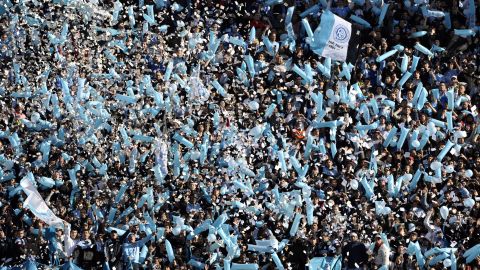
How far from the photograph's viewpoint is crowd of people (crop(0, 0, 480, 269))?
24.4 m

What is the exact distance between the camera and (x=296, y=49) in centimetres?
2667

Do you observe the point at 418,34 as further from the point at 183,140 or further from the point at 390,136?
the point at 183,140

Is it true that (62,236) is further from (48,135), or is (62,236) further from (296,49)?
(296,49)

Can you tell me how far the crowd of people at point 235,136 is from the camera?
24359 mm

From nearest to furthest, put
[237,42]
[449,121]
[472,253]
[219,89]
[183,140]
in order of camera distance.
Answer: [472,253] → [183,140] → [449,121] → [219,89] → [237,42]

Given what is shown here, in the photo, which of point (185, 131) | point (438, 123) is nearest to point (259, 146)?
point (185, 131)

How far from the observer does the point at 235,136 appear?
25438 millimetres

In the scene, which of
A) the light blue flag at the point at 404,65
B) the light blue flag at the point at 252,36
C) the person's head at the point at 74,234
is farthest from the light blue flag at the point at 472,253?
the person's head at the point at 74,234

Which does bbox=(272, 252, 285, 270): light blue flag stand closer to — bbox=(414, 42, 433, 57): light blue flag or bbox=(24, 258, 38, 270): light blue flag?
bbox=(24, 258, 38, 270): light blue flag

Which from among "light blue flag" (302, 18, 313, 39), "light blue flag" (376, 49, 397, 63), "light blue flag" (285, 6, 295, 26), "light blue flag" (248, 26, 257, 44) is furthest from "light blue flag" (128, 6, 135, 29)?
"light blue flag" (376, 49, 397, 63)

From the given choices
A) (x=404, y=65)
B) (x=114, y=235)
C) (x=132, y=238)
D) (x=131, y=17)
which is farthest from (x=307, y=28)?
(x=114, y=235)

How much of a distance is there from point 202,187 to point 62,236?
2251mm

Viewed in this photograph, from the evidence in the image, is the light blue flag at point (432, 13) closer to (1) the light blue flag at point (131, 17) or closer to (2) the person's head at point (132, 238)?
(1) the light blue flag at point (131, 17)

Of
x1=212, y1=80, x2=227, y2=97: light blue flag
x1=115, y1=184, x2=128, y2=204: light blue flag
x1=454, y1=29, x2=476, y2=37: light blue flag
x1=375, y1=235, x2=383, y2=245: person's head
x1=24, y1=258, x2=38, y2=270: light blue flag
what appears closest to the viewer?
x1=24, y1=258, x2=38, y2=270: light blue flag
